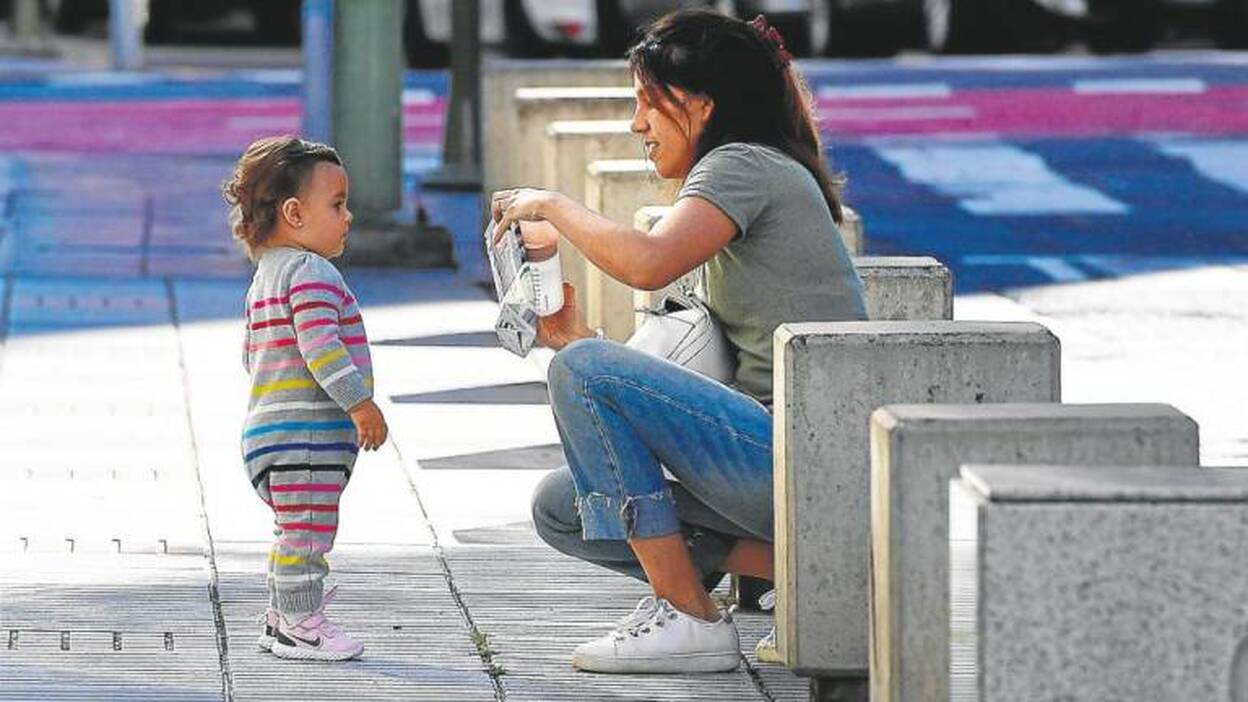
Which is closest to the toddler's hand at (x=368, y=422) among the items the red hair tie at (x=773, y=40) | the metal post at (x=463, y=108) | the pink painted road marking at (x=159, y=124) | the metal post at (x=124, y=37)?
the red hair tie at (x=773, y=40)

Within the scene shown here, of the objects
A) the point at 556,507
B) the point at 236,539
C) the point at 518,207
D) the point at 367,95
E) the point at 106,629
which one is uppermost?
the point at 518,207

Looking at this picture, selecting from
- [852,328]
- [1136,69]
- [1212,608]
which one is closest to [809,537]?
[852,328]

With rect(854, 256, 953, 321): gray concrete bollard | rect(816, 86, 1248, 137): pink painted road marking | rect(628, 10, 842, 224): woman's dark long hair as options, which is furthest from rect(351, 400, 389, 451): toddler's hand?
rect(816, 86, 1248, 137): pink painted road marking

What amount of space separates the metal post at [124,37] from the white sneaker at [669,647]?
19.7 metres

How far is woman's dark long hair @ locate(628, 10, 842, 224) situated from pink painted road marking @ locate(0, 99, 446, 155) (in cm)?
1318

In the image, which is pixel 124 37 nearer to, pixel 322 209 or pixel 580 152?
pixel 580 152

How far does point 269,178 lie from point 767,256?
1.06 meters

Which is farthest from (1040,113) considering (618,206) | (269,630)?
(269,630)

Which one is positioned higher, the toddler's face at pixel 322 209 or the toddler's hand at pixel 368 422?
the toddler's face at pixel 322 209

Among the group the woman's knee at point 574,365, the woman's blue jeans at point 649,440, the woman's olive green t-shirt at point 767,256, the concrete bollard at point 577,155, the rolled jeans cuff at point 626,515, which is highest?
the woman's olive green t-shirt at point 767,256

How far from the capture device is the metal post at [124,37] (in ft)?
83.6

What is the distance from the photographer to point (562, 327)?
6.58 metres

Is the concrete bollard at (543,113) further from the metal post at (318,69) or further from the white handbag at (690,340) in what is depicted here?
the white handbag at (690,340)

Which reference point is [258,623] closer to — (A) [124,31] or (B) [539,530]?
(B) [539,530]
